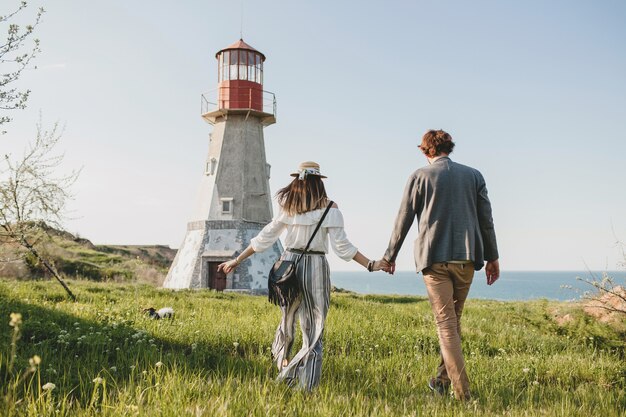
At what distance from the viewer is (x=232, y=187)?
1052 inches

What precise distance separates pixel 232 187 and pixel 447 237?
21777 millimetres

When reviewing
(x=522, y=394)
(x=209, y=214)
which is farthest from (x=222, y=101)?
(x=522, y=394)

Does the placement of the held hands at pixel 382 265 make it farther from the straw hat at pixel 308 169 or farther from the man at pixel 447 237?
the straw hat at pixel 308 169

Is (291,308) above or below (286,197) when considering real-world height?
below

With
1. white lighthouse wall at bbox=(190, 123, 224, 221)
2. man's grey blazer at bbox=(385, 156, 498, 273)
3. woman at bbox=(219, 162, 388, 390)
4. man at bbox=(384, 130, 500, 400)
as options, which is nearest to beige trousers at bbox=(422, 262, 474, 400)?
man at bbox=(384, 130, 500, 400)

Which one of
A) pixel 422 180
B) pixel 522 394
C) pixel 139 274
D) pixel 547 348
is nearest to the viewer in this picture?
pixel 522 394

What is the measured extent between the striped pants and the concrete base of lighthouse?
19.4 meters

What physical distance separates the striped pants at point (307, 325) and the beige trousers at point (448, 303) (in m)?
1.14

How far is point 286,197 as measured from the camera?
5.95 metres

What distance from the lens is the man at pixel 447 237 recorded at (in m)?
5.62

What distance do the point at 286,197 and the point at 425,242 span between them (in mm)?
1603

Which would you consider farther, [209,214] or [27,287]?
[209,214]

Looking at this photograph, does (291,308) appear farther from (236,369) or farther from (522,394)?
(522,394)

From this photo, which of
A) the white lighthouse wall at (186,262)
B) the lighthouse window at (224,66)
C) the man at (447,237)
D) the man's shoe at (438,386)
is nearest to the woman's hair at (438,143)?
the man at (447,237)
